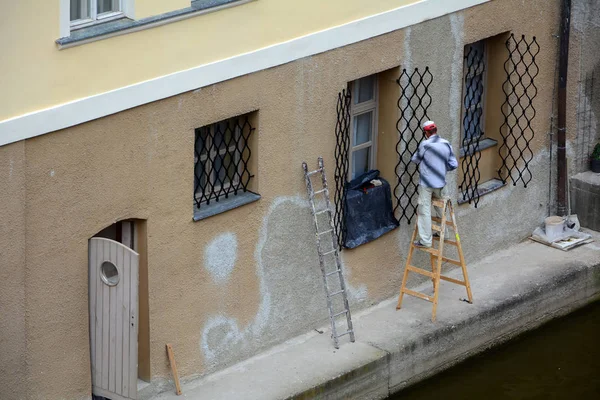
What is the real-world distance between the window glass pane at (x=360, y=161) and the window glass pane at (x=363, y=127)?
0.36 ft

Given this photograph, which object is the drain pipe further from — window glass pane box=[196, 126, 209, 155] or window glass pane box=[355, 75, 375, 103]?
window glass pane box=[196, 126, 209, 155]

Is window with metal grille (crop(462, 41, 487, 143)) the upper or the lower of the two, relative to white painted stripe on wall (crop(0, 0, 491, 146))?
lower

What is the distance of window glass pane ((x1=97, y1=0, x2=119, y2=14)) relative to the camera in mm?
11500

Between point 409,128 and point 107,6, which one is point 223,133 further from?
point 409,128

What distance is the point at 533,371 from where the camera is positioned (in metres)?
14.5

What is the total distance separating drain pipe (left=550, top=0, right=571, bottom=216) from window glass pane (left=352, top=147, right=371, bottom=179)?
2.80 m

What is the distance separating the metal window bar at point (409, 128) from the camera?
1414cm

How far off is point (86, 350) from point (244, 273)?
1.76 meters

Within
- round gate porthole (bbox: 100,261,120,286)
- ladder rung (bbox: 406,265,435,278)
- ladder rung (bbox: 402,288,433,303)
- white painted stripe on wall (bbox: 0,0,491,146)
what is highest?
white painted stripe on wall (bbox: 0,0,491,146)

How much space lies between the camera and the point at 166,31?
11781 mm

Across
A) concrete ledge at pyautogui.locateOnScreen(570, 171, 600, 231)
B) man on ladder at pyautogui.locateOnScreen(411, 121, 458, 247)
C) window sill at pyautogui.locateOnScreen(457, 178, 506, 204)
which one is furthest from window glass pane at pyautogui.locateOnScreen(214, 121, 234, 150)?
concrete ledge at pyautogui.locateOnScreen(570, 171, 600, 231)

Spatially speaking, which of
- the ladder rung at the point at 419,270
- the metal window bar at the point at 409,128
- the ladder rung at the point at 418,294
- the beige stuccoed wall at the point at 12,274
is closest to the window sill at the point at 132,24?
the beige stuccoed wall at the point at 12,274

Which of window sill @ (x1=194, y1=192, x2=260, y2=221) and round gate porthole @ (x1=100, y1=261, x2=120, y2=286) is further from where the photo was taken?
window sill @ (x1=194, y1=192, x2=260, y2=221)

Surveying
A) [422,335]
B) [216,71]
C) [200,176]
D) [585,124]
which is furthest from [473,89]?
[216,71]
